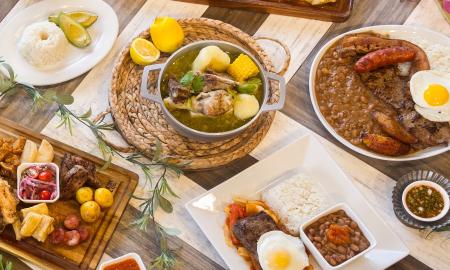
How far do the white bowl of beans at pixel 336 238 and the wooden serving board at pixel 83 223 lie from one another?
857 mm

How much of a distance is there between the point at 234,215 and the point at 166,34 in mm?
968

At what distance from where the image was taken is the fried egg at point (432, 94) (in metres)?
2.68

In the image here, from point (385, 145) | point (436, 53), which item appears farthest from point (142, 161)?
point (436, 53)

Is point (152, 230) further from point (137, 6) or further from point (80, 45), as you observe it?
point (137, 6)

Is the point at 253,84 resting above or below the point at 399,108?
below

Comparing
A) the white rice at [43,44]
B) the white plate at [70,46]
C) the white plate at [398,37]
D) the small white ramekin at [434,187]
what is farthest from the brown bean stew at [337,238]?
the white rice at [43,44]

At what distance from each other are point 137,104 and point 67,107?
14.3 inches

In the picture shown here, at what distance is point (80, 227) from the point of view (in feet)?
8.19

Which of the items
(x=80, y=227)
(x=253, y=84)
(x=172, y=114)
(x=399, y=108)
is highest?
(x=399, y=108)

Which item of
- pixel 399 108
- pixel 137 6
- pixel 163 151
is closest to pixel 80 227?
pixel 163 151

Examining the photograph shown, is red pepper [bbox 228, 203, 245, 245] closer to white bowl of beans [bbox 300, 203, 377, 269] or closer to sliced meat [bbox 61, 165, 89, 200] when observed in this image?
white bowl of beans [bbox 300, 203, 377, 269]

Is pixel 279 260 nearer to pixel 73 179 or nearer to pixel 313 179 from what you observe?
pixel 313 179

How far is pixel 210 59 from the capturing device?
8.68 feet

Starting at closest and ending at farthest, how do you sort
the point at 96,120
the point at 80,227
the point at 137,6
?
the point at 80,227 → the point at 96,120 → the point at 137,6
